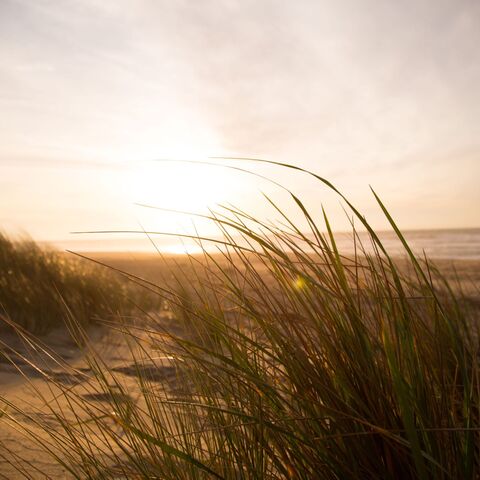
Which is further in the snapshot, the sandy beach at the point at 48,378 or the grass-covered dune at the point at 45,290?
the grass-covered dune at the point at 45,290

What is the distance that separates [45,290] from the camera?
409 cm

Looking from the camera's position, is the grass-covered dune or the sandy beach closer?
the sandy beach

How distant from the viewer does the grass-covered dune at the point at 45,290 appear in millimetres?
3877

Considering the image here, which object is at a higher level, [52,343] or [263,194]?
[263,194]

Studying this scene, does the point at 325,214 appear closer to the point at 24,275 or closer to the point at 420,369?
the point at 420,369

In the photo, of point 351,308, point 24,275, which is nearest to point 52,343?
point 24,275

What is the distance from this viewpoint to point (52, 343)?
11.9 ft

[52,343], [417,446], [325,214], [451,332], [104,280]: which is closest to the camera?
[417,446]

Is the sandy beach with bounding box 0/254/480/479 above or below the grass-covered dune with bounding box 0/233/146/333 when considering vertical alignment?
below

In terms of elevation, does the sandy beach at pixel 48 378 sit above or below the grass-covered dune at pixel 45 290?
below

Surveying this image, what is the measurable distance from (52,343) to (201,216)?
3.01m

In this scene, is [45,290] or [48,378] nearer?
[48,378]

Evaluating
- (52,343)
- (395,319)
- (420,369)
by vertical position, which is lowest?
(52,343)

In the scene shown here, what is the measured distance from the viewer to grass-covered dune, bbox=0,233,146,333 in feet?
12.7
